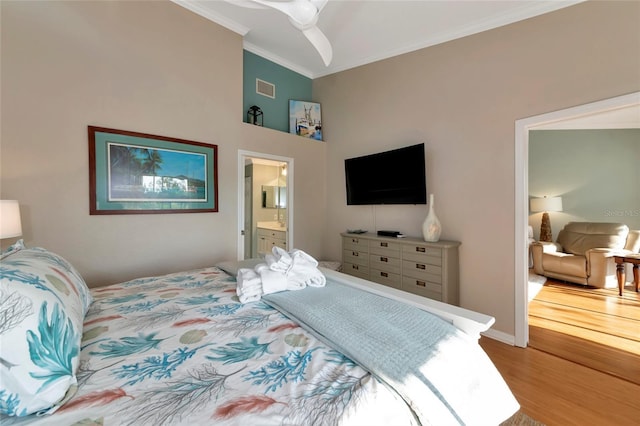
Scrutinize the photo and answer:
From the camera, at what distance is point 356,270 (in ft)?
11.3

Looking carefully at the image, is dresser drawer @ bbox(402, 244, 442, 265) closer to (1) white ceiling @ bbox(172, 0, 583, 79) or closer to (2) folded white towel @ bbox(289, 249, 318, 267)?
(2) folded white towel @ bbox(289, 249, 318, 267)

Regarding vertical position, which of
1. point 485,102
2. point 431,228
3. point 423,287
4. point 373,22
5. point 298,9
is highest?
point 373,22

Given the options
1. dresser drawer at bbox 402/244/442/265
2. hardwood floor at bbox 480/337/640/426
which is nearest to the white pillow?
hardwood floor at bbox 480/337/640/426

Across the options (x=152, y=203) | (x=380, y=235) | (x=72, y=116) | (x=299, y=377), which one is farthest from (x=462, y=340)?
(x=72, y=116)

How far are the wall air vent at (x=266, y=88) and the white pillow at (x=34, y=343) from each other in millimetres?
3244

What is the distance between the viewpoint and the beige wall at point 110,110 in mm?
1893

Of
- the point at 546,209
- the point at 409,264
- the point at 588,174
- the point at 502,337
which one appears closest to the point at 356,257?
the point at 409,264

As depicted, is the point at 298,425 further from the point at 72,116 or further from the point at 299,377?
the point at 72,116

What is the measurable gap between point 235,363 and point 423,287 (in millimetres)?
2380

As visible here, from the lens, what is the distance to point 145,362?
855mm

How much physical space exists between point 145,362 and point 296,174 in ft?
10.0

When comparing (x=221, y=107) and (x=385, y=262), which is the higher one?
(x=221, y=107)

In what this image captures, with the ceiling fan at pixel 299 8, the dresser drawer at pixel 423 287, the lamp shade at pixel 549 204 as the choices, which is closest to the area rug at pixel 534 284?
the lamp shade at pixel 549 204

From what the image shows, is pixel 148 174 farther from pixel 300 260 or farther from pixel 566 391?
pixel 566 391
